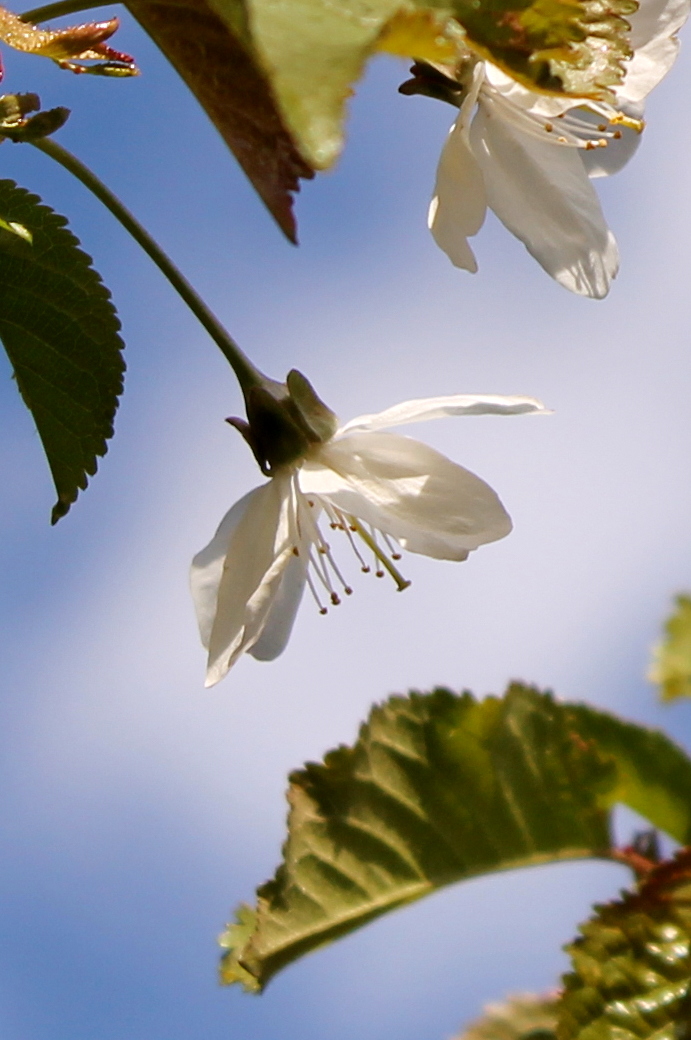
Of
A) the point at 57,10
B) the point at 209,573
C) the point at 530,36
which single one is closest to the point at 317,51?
the point at 530,36

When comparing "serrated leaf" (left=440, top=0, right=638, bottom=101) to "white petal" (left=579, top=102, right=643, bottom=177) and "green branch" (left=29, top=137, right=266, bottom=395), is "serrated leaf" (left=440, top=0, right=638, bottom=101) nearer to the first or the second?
"green branch" (left=29, top=137, right=266, bottom=395)

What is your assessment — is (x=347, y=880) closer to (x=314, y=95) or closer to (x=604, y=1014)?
(x=604, y=1014)

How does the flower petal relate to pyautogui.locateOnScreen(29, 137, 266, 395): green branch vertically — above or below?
below

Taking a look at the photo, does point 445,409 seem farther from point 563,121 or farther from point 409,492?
point 563,121

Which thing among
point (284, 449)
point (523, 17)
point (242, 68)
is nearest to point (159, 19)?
point (242, 68)

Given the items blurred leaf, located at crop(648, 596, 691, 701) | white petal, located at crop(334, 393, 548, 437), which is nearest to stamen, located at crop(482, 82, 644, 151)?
white petal, located at crop(334, 393, 548, 437)

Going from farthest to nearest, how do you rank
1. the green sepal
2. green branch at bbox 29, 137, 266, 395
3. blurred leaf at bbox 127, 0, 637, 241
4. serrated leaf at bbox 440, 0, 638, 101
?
the green sepal, green branch at bbox 29, 137, 266, 395, serrated leaf at bbox 440, 0, 638, 101, blurred leaf at bbox 127, 0, 637, 241
